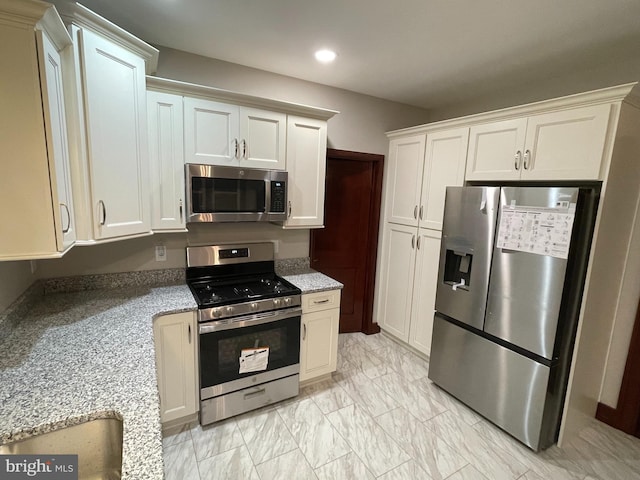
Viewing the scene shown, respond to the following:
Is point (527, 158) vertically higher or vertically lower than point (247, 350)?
higher

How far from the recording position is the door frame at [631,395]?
209 centimetres

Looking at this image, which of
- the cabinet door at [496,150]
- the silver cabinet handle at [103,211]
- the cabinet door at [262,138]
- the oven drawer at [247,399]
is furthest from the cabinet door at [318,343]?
the cabinet door at [496,150]

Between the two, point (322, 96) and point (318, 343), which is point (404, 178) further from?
point (318, 343)

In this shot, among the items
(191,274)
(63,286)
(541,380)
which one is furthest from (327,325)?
(63,286)

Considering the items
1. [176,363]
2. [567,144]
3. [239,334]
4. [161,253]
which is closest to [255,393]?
[239,334]

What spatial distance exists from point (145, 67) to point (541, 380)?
3054 millimetres

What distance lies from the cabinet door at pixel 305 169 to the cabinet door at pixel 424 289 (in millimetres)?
1039

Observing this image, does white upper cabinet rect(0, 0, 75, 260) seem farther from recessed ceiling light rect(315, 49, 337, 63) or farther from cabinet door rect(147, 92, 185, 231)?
recessed ceiling light rect(315, 49, 337, 63)

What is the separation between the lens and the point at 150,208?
1.92m

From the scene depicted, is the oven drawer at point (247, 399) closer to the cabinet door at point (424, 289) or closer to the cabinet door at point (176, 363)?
the cabinet door at point (176, 363)

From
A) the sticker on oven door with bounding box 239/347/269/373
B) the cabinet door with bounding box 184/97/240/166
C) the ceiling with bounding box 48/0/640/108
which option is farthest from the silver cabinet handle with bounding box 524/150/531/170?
the sticker on oven door with bounding box 239/347/269/373

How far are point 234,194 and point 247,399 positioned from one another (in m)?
1.44

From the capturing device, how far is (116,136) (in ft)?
5.19

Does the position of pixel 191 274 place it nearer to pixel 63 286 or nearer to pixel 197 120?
pixel 63 286
